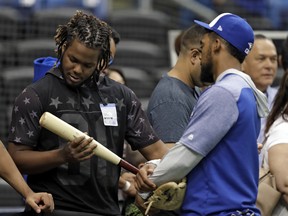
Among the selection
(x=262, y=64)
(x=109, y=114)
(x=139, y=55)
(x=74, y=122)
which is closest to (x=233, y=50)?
(x=109, y=114)

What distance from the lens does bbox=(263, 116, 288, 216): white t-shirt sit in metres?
5.75

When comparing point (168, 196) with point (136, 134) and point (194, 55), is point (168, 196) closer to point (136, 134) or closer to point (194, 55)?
point (136, 134)

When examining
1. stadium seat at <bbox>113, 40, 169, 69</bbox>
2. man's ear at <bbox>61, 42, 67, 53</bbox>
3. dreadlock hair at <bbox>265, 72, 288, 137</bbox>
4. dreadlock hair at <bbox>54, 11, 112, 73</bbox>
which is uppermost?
dreadlock hair at <bbox>54, 11, 112, 73</bbox>

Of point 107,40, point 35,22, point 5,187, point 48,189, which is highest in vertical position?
point 107,40

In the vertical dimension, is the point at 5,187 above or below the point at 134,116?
below

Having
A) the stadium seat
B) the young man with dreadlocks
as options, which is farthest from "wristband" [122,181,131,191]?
the stadium seat

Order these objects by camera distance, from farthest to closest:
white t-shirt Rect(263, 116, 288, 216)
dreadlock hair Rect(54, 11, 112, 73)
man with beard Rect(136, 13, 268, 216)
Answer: white t-shirt Rect(263, 116, 288, 216) → dreadlock hair Rect(54, 11, 112, 73) → man with beard Rect(136, 13, 268, 216)

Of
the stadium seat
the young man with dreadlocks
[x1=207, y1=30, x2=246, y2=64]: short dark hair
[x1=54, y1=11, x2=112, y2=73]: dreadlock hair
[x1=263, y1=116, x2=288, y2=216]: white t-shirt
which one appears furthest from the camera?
the stadium seat

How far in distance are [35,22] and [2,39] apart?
39 cm

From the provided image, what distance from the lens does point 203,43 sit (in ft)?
16.0

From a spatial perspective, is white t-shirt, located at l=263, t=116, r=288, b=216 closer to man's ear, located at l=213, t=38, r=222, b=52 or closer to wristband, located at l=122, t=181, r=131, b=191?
wristband, located at l=122, t=181, r=131, b=191

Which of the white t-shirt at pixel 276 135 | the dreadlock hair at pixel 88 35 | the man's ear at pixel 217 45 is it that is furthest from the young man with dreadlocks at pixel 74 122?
the white t-shirt at pixel 276 135

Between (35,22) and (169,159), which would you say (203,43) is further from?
(35,22)

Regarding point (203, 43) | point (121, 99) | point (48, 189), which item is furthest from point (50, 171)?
point (203, 43)
